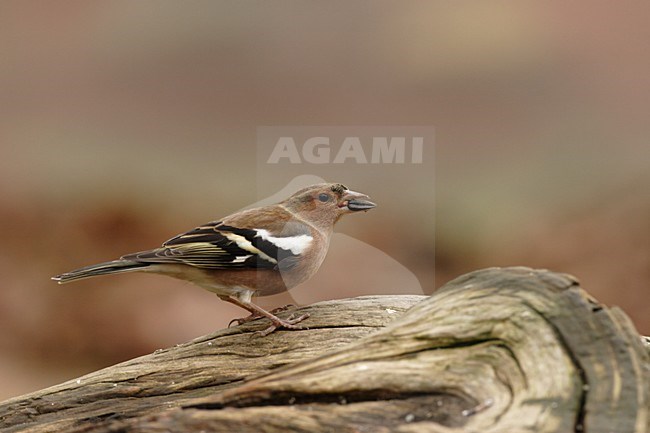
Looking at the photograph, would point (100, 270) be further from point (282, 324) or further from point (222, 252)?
point (282, 324)

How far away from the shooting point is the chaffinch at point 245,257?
12.8ft

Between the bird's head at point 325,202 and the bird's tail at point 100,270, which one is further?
the bird's head at point 325,202

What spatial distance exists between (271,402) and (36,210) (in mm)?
5622

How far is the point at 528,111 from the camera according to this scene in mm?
7336

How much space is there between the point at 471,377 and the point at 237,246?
186cm

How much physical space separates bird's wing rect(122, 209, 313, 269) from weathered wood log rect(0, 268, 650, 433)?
1.42 meters

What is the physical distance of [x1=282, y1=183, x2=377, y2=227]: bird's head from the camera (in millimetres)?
4281

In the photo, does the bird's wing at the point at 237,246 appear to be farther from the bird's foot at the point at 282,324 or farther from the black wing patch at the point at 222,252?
the bird's foot at the point at 282,324

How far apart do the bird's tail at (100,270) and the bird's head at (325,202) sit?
873 millimetres

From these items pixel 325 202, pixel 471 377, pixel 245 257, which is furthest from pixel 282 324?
pixel 471 377

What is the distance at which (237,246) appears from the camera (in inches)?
157

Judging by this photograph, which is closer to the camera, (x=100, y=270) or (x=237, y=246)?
(x=100, y=270)

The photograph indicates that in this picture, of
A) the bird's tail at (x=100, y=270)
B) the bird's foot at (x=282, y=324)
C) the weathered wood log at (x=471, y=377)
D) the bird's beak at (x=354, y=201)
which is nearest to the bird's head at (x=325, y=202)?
the bird's beak at (x=354, y=201)

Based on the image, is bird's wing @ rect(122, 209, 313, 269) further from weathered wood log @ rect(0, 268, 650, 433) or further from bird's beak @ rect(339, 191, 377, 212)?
weathered wood log @ rect(0, 268, 650, 433)
